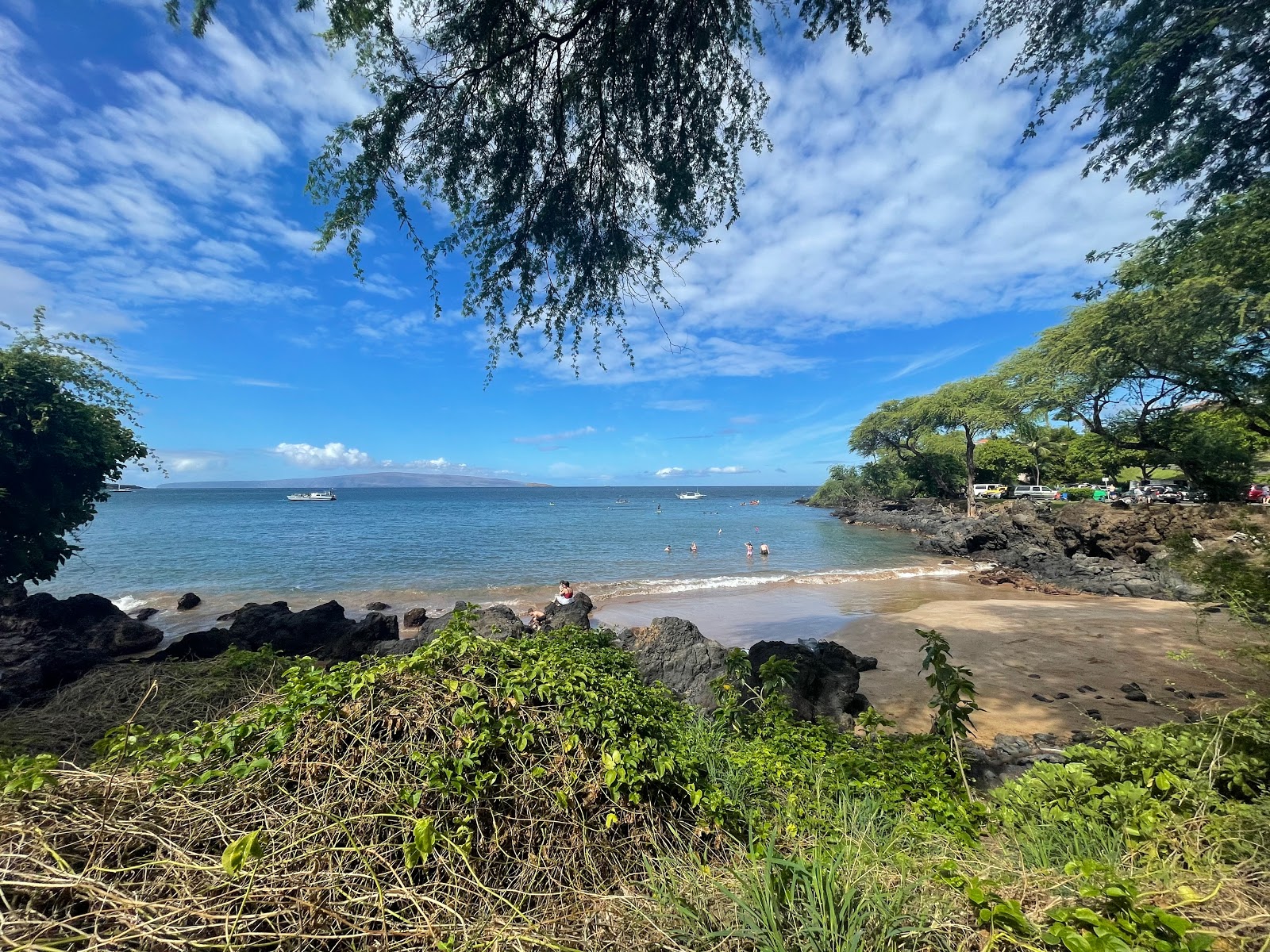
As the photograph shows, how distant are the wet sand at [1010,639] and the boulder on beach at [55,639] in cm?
1137

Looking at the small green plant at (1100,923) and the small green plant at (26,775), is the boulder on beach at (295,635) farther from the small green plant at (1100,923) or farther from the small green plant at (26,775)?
the small green plant at (1100,923)

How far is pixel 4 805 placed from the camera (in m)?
1.76

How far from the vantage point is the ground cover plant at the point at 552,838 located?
1.60m

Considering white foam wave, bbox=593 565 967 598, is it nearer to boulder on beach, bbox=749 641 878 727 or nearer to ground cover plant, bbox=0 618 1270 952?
boulder on beach, bbox=749 641 878 727

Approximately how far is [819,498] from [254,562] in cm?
7145

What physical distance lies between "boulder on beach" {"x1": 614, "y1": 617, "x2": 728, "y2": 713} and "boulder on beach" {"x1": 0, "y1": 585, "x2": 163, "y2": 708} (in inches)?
328

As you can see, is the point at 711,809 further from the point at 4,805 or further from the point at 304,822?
the point at 4,805

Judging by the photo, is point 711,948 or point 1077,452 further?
point 1077,452

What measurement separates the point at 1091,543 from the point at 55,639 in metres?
33.9

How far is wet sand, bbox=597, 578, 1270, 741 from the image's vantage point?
23.5 ft

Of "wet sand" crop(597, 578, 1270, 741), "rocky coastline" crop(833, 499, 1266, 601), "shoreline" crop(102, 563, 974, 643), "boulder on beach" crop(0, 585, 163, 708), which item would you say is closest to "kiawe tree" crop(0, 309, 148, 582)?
"boulder on beach" crop(0, 585, 163, 708)

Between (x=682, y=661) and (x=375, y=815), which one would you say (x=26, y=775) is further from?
(x=682, y=661)

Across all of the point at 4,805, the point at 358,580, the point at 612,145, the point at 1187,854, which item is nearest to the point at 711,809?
the point at 1187,854

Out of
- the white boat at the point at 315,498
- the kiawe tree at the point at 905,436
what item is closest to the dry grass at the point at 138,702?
the kiawe tree at the point at 905,436
